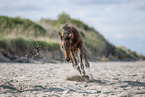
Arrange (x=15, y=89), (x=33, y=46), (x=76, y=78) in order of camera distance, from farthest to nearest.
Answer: (x=33, y=46), (x=76, y=78), (x=15, y=89)

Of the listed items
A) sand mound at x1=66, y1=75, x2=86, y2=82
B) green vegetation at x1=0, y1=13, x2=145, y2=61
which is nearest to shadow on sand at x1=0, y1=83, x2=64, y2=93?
sand mound at x1=66, y1=75, x2=86, y2=82

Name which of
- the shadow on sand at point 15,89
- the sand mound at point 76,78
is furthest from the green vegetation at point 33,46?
the shadow on sand at point 15,89

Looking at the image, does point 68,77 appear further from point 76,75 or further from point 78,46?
point 78,46

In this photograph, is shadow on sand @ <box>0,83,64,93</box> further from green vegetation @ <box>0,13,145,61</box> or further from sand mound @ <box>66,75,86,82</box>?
green vegetation @ <box>0,13,145,61</box>

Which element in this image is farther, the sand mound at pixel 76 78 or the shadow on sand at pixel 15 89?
the sand mound at pixel 76 78

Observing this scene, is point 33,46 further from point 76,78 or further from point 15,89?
point 15,89

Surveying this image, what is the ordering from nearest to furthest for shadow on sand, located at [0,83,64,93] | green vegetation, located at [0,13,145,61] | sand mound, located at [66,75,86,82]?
1. shadow on sand, located at [0,83,64,93]
2. sand mound, located at [66,75,86,82]
3. green vegetation, located at [0,13,145,61]

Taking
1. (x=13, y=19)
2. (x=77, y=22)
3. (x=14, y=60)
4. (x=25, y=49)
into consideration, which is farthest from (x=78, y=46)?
(x=77, y=22)

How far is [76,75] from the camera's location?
7648 millimetres

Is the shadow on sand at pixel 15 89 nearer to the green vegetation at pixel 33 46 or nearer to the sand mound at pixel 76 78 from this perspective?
the sand mound at pixel 76 78

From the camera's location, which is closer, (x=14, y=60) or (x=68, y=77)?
(x=68, y=77)

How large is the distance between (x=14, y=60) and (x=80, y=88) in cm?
909

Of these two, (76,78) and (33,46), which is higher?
(33,46)

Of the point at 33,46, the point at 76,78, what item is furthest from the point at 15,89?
the point at 33,46
